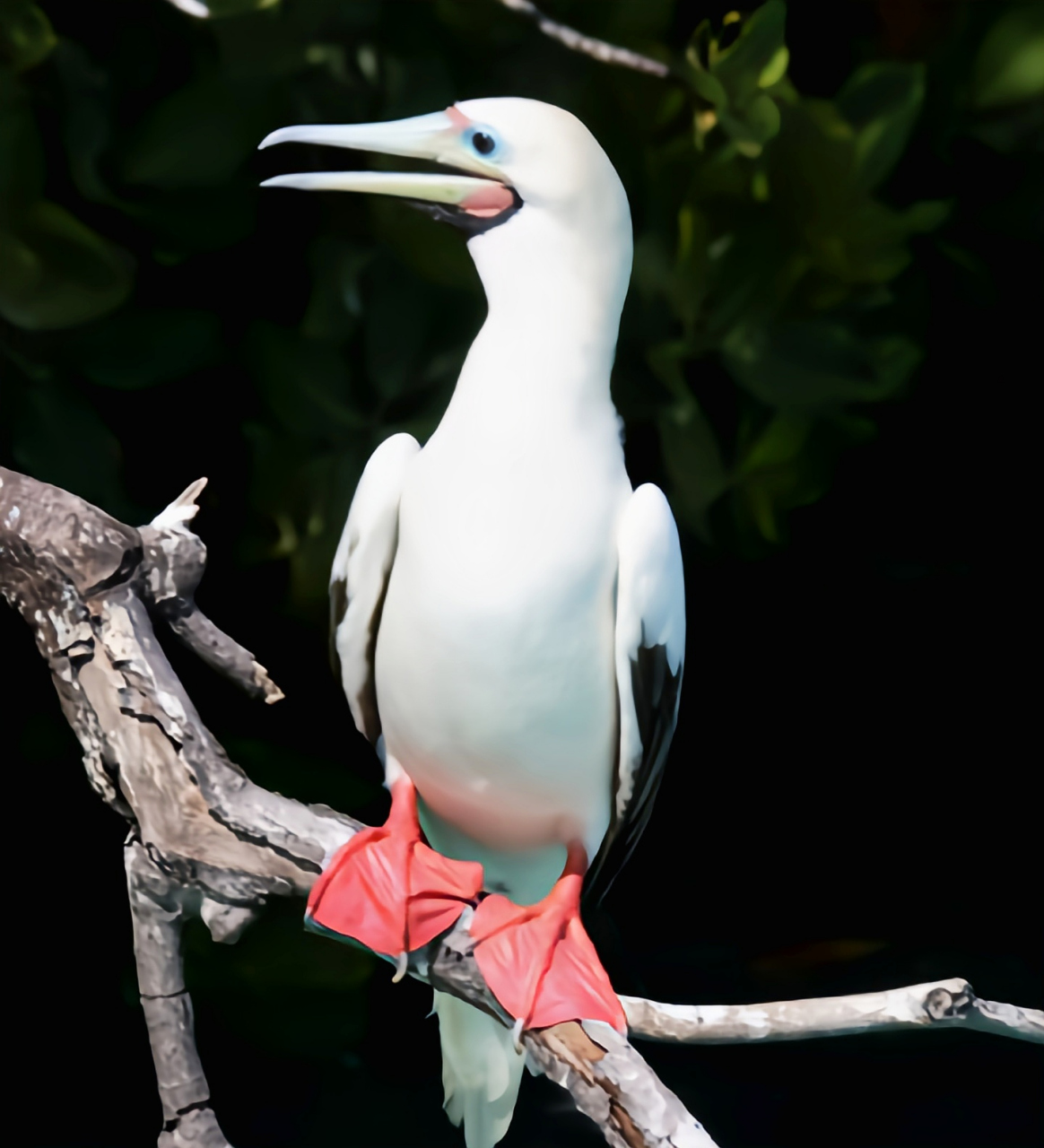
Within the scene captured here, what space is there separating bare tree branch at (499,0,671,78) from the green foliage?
0.02 metres

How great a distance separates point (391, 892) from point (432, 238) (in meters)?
0.62

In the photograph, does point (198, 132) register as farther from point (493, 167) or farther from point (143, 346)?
point (493, 167)

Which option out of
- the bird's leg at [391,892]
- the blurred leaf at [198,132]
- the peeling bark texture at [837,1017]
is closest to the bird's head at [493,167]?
the blurred leaf at [198,132]

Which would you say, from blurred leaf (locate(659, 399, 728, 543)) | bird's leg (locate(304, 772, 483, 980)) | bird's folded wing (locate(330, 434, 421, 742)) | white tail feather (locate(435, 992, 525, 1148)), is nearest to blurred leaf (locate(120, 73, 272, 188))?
bird's folded wing (locate(330, 434, 421, 742))

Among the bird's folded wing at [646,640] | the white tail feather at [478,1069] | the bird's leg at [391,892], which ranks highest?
the bird's folded wing at [646,640]

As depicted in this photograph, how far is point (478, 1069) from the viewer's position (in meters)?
1.10

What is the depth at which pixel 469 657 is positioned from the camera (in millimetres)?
926

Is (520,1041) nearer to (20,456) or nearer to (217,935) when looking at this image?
(217,935)

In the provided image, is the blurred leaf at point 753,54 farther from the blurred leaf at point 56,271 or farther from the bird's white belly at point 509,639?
the blurred leaf at point 56,271

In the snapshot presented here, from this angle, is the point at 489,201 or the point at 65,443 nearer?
the point at 489,201

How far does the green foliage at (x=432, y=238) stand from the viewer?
1138mm

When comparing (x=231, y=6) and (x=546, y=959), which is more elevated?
(x=231, y=6)

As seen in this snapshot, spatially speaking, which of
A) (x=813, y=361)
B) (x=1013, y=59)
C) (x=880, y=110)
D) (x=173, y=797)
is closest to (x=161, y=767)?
(x=173, y=797)

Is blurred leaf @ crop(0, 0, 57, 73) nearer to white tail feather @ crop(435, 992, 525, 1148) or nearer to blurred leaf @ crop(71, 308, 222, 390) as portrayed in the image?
blurred leaf @ crop(71, 308, 222, 390)
